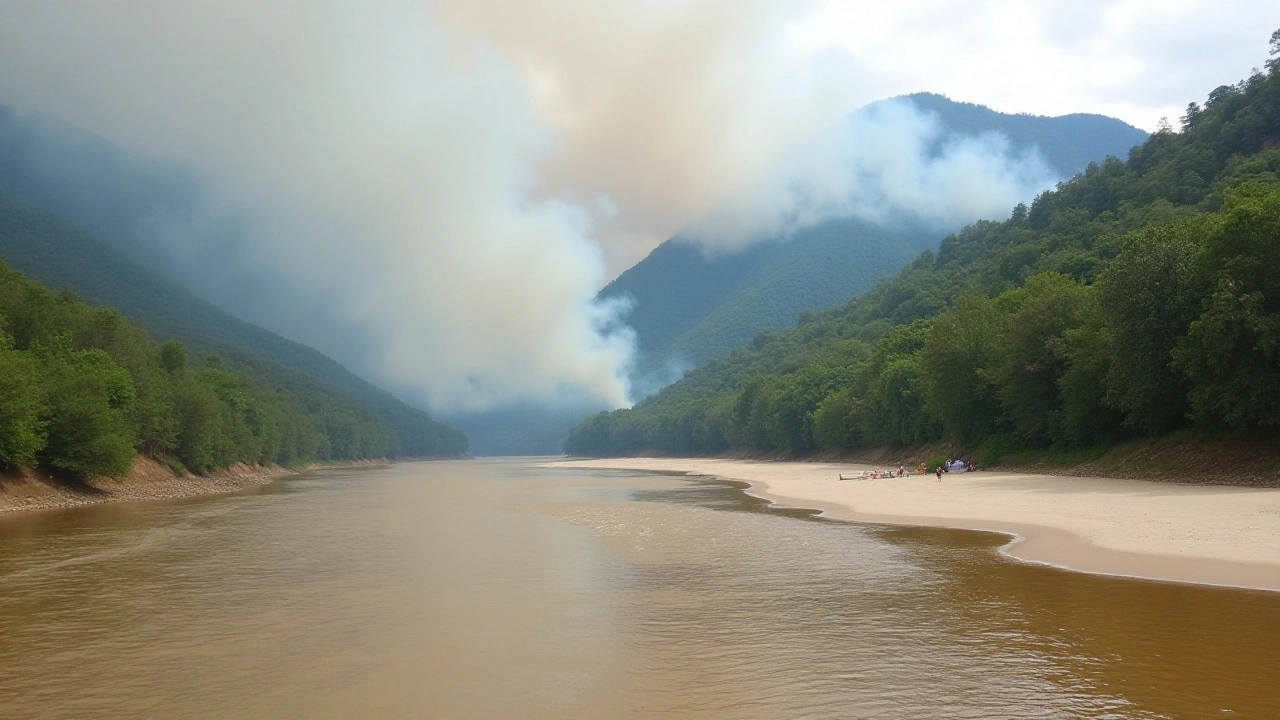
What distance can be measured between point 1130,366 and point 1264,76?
333 ft

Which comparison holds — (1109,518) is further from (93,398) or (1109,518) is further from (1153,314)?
(93,398)

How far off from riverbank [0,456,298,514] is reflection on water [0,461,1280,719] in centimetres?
2536

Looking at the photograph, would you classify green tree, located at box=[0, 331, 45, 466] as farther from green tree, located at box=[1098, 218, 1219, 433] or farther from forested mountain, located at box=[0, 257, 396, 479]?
green tree, located at box=[1098, 218, 1219, 433]

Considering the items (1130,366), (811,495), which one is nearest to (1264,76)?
(1130,366)

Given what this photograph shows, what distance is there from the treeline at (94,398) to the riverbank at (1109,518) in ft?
153

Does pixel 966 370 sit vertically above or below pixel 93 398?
above

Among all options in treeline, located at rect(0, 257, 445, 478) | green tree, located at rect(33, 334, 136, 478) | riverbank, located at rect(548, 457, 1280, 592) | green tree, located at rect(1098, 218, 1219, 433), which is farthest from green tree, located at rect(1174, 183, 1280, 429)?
green tree, located at rect(33, 334, 136, 478)

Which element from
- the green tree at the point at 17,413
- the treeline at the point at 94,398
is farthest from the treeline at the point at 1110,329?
the treeline at the point at 94,398

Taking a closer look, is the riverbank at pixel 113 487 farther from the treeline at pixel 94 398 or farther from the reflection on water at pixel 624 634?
the reflection on water at pixel 624 634

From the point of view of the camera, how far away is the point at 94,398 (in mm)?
59469

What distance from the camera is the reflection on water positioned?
12.7 m

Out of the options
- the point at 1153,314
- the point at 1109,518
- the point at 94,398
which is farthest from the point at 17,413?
the point at 1153,314

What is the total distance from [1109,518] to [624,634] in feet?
74.3

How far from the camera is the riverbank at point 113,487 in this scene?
52384mm
